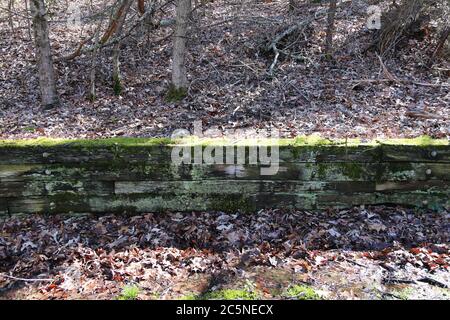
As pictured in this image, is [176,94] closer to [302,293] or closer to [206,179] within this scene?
[206,179]

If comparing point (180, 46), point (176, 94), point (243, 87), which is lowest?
point (176, 94)

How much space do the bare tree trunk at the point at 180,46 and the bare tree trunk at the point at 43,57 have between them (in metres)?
2.50

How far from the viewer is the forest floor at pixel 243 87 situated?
21.8ft

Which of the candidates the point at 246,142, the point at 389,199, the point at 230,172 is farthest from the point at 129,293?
A: the point at 389,199

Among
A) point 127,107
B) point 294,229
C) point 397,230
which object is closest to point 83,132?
point 127,107

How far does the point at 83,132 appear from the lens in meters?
6.73

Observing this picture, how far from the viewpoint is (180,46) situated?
7.68 m

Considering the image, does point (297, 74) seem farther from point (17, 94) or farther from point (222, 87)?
point (17, 94)

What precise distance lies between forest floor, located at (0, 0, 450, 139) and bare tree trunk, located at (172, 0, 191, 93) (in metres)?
0.32

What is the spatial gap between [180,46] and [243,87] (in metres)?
1.49

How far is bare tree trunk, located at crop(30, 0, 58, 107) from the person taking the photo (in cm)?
768

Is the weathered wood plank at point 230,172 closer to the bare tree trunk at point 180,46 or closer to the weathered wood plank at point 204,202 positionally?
the weathered wood plank at point 204,202

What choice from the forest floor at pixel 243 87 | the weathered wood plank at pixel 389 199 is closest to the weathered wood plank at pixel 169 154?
the weathered wood plank at pixel 389 199

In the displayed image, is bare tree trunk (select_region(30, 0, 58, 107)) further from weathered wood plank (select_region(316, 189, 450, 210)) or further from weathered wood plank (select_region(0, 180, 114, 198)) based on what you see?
weathered wood plank (select_region(316, 189, 450, 210))
